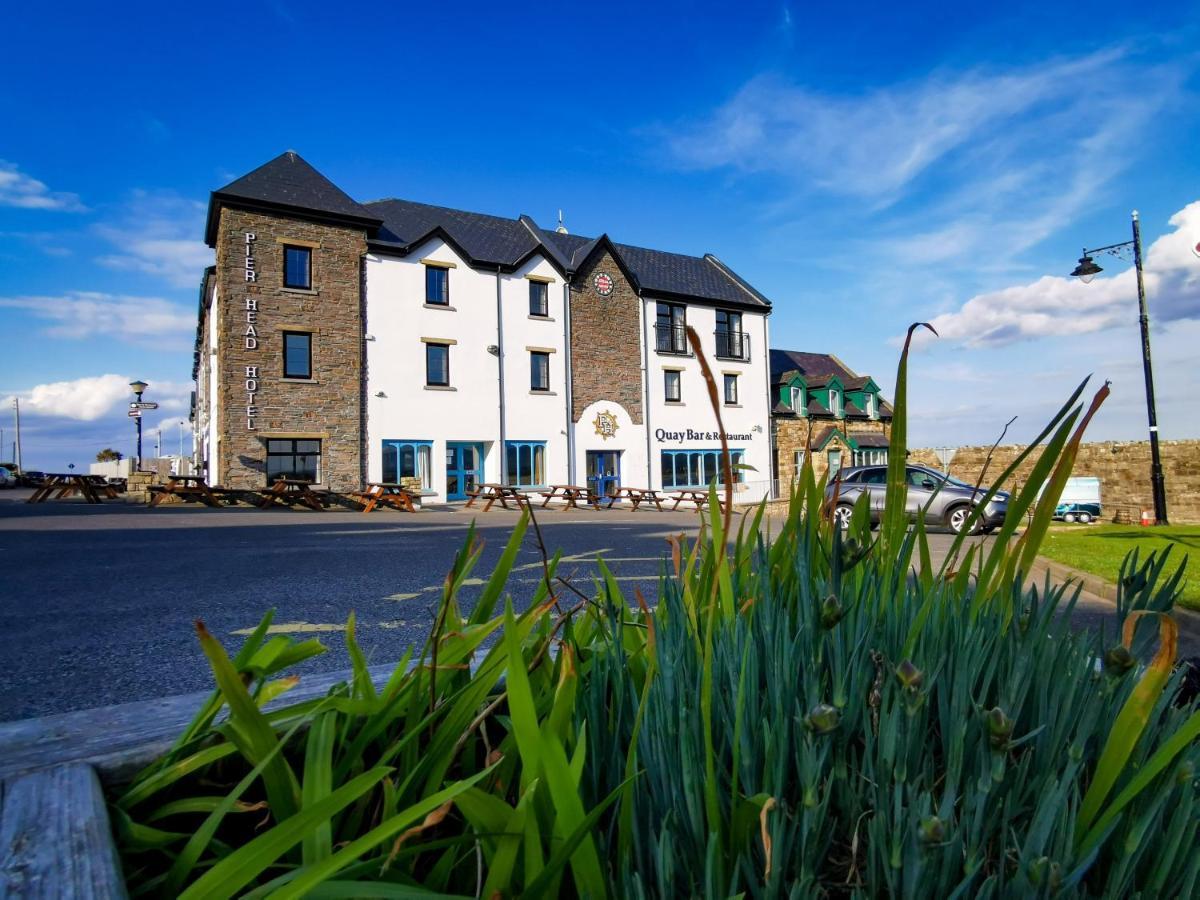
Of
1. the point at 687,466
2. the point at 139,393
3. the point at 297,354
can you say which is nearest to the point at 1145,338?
the point at 687,466

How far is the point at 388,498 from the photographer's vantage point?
18.9 m

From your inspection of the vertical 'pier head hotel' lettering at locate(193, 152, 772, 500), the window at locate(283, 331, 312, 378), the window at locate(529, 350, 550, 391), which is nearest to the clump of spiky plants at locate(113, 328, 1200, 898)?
the vertical 'pier head hotel' lettering at locate(193, 152, 772, 500)

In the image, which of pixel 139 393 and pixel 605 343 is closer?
pixel 139 393

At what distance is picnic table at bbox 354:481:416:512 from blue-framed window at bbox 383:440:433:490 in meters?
3.07

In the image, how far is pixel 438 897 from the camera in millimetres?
678

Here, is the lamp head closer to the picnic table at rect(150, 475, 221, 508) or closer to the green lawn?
the green lawn

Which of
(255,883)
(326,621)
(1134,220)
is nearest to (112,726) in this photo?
(255,883)

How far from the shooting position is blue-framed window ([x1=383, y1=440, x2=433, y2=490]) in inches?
910

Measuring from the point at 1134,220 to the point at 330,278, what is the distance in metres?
21.8

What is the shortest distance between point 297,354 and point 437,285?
212 inches

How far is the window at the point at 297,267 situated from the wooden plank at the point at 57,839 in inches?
922

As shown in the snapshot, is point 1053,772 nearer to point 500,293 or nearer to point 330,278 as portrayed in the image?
point 330,278

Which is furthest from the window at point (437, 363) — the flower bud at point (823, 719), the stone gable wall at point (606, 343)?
the flower bud at point (823, 719)

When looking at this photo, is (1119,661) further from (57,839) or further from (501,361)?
(501,361)
